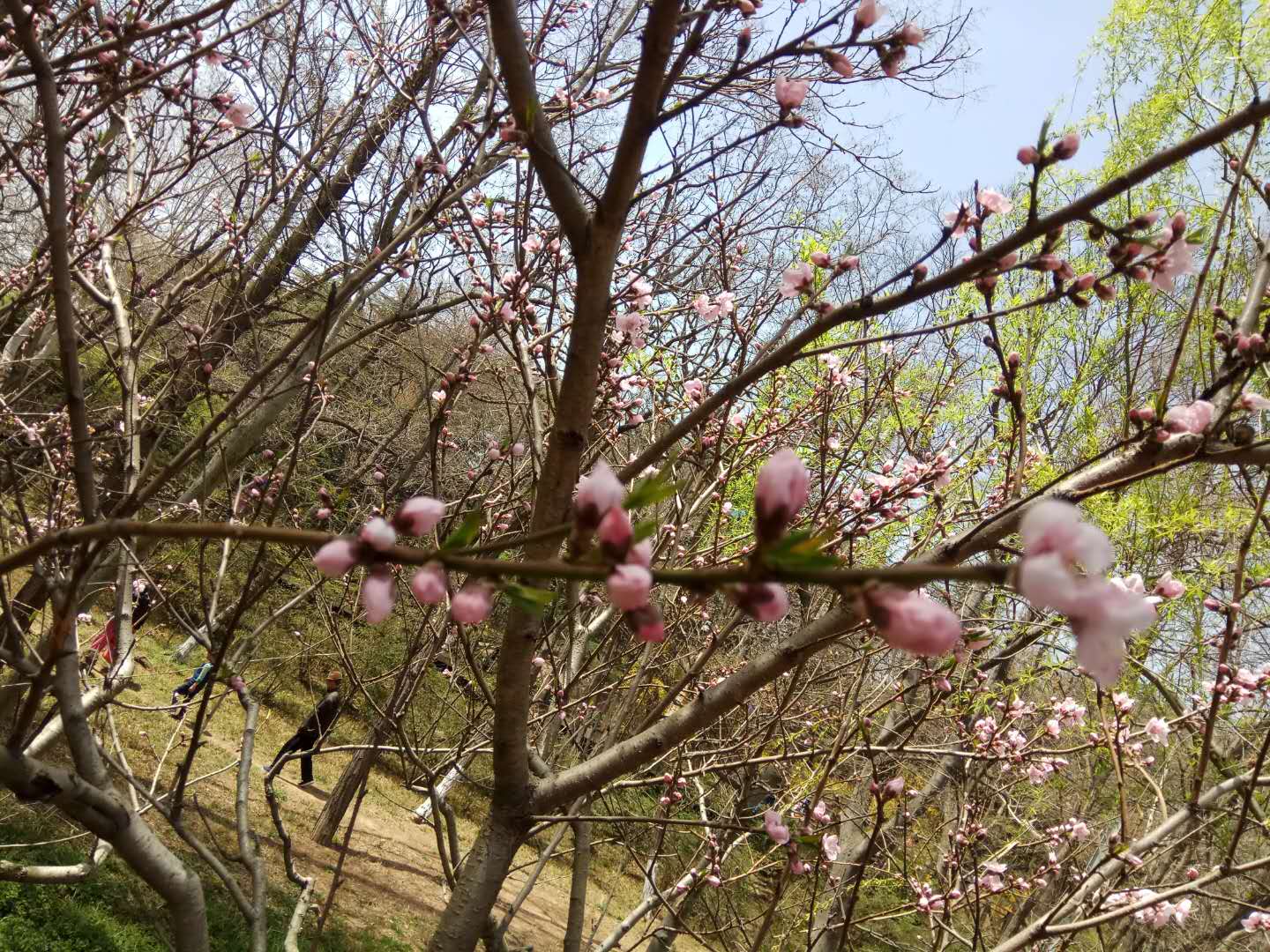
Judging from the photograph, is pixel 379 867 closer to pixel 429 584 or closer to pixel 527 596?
pixel 429 584

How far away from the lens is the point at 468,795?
14281mm

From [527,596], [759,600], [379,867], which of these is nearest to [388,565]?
[527,596]

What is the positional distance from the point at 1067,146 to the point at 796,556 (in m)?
1.36

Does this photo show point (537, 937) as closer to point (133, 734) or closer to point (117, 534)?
point (133, 734)

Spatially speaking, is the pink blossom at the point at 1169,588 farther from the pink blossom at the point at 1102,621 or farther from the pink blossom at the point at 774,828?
the pink blossom at the point at 1102,621

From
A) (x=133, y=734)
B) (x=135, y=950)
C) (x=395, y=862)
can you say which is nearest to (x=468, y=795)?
(x=395, y=862)

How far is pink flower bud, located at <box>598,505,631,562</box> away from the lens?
0.67 m

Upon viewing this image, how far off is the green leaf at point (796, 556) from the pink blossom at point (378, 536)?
32 cm

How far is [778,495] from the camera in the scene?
2.23 feet

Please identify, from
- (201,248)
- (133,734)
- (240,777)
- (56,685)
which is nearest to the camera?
(56,685)

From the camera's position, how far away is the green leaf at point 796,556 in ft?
1.97

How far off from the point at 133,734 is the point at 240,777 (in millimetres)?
8892

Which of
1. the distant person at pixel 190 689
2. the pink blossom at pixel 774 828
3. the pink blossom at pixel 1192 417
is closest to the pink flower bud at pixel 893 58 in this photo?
the pink blossom at pixel 1192 417

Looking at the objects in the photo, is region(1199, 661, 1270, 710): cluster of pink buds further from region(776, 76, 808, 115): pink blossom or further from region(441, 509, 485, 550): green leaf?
region(441, 509, 485, 550): green leaf
